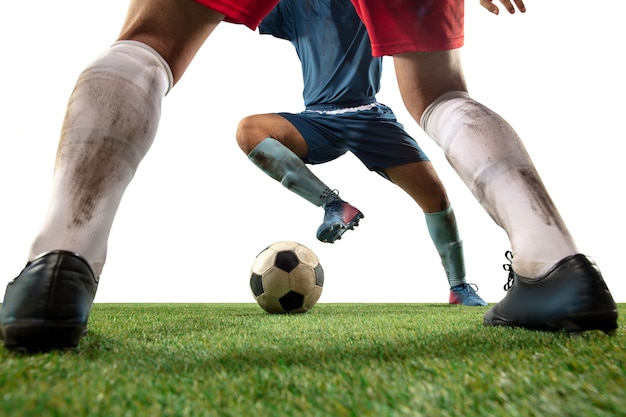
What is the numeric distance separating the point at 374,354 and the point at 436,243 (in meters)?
2.68

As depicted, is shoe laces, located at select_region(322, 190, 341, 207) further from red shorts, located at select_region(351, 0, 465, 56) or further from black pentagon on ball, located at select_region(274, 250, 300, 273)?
red shorts, located at select_region(351, 0, 465, 56)

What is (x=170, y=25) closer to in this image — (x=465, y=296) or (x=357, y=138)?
(x=357, y=138)

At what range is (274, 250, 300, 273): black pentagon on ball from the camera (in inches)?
99.5

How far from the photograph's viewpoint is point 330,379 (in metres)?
0.65

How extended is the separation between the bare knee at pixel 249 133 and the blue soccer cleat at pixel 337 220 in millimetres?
622

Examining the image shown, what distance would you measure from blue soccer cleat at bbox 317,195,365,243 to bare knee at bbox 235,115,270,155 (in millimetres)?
622

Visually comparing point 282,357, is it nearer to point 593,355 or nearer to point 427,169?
point 593,355

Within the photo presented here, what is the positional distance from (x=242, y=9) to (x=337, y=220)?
1845 millimetres

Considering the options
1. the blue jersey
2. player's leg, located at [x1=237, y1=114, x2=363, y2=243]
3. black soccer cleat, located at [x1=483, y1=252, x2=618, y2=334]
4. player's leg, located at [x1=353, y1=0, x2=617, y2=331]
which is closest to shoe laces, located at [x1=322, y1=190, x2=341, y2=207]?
player's leg, located at [x1=237, y1=114, x2=363, y2=243]

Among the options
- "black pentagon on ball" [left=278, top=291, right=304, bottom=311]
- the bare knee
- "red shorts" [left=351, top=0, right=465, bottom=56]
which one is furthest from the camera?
the bare knee

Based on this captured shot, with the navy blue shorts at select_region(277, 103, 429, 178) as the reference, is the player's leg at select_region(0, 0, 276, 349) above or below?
below

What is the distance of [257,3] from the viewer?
112 cm

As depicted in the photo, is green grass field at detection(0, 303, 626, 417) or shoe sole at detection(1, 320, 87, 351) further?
shoe sole at detection(1, 320, 87, 351)

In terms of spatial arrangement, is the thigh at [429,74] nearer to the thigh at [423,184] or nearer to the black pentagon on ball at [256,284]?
the black pentagon on ball at [256,284]
